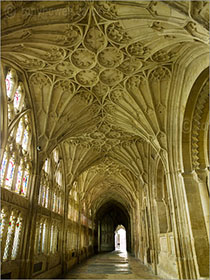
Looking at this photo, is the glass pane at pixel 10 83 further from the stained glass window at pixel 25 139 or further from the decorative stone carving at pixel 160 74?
the decorative stone carving at pixel 160 74

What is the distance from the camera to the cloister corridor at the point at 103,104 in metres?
7.08

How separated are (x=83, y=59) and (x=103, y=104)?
3580 mm

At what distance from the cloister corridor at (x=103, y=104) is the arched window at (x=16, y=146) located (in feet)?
0.17

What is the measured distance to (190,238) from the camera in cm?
852

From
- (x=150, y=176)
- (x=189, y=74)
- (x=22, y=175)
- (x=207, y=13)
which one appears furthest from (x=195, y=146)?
(x=22, y=175)

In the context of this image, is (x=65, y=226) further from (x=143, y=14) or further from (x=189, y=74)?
(x=143, y=14)

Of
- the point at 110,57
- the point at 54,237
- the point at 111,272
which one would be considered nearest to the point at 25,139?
the point at 110,57

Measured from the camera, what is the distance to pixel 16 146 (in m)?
9.95

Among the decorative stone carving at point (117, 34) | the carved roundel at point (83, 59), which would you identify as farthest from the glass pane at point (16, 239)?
the decorative stone carving at point (117, 34)

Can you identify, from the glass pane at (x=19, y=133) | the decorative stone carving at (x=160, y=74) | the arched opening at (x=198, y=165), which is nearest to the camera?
the arched opening at (x=198, y=165)

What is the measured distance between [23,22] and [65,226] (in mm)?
14310

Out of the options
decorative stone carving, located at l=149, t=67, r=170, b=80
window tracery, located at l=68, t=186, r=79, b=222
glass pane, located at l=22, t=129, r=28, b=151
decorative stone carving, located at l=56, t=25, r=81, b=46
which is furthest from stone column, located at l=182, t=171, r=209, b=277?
window tracery, located at l=68, t=186, r=79, b=222

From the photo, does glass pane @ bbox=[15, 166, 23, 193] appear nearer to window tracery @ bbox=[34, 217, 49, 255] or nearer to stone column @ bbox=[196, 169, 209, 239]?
window tracery @ bbox=[34, 217, 49, 255]

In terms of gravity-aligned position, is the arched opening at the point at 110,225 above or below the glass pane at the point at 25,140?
below
